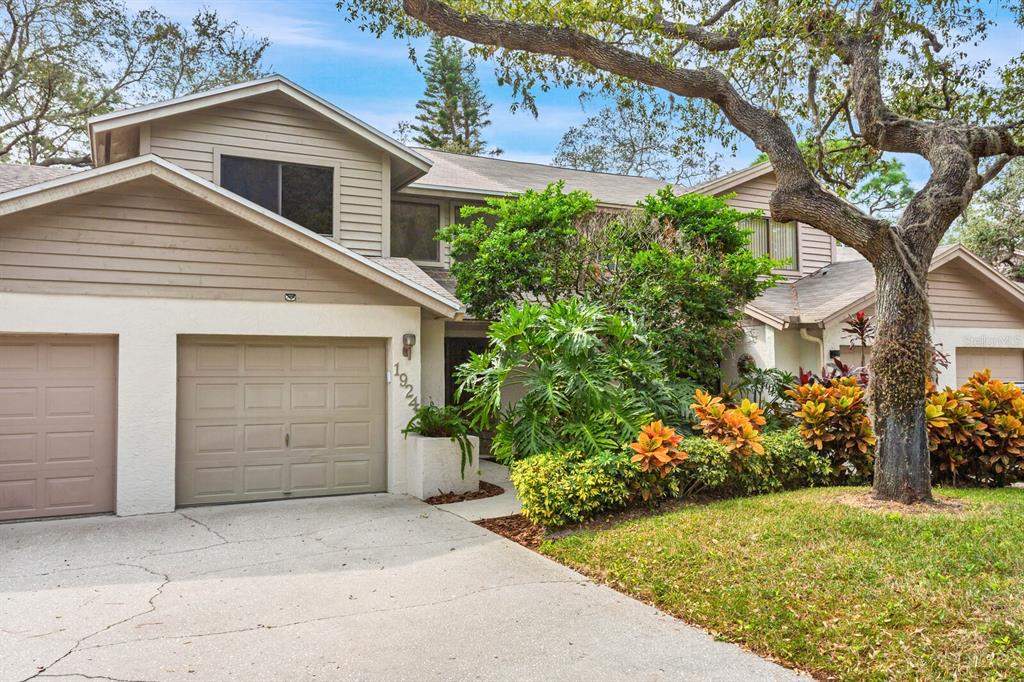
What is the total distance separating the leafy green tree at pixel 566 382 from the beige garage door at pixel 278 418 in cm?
178

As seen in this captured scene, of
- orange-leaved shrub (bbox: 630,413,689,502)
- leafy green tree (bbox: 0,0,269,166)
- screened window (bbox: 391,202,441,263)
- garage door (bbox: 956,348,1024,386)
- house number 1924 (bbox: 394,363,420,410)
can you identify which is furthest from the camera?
leafy green tree (bbox: 0,0,269,166)

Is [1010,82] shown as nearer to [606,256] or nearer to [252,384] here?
[606,256]

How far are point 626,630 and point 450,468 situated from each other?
5.10 m

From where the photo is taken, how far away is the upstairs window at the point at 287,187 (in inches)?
455

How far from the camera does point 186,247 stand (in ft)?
29.7

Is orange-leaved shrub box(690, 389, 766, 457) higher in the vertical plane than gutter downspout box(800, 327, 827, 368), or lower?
lower

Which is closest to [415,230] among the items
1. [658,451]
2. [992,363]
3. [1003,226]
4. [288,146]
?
[288,146]

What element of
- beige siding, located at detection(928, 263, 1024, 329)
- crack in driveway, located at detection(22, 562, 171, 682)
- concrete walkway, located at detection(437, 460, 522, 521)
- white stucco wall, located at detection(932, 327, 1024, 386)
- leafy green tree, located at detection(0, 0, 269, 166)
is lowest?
crack in driveway, located at detection(22, 562, 171, 682)

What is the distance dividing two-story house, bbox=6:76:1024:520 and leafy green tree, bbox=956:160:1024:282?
15.2 meters

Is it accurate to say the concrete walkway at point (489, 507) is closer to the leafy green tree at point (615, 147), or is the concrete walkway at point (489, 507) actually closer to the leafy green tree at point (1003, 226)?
the leafy green tree at point (1003, 226)

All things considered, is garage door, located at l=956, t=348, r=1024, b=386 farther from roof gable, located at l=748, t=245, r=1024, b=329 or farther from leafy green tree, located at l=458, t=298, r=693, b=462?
leafy green tree, located at l=458, t=298, r=693, b=462

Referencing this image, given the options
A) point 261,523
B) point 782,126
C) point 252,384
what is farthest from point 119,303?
point 782,126

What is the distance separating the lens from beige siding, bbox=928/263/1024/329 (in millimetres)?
14075

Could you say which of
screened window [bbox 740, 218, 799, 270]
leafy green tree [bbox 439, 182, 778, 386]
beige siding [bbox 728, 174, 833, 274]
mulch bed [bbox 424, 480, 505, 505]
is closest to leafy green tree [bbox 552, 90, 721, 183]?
beige siding [bbox 728, 174, 833, 274]
